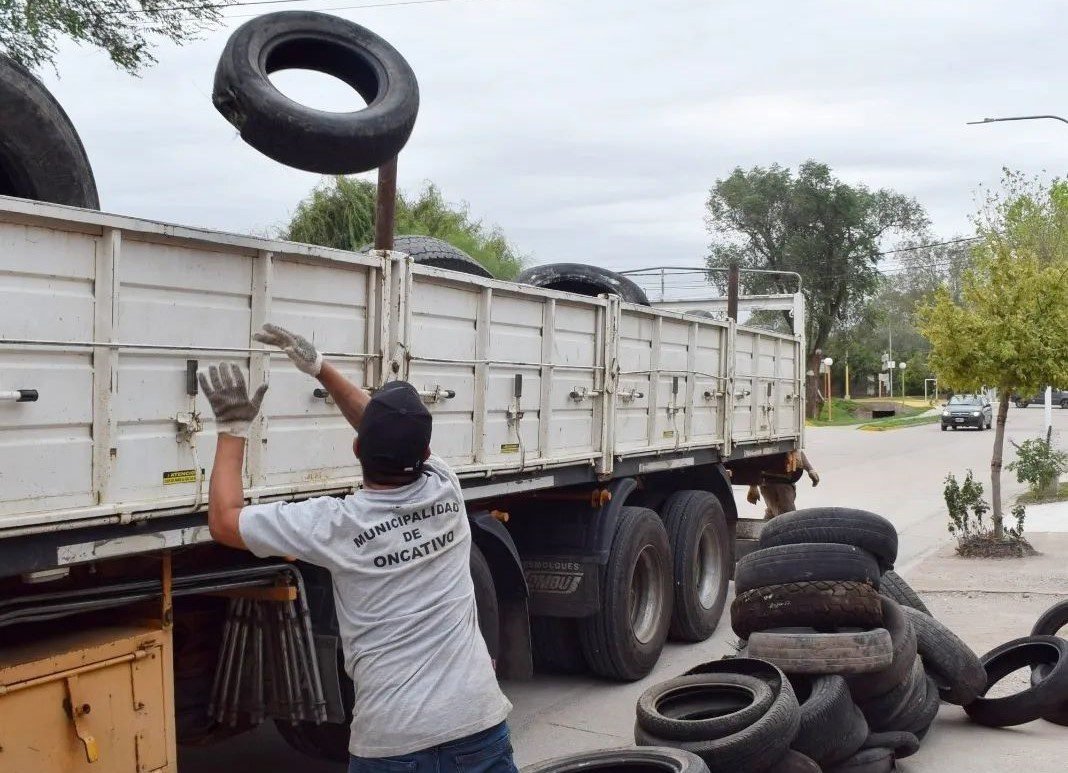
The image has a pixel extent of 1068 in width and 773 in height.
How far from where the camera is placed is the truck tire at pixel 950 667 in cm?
732

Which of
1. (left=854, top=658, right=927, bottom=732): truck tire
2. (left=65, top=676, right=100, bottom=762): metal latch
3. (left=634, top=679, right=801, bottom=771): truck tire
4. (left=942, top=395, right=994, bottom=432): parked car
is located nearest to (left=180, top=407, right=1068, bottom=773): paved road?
(left=854, top=658, right=927, bottom=732): truck tire

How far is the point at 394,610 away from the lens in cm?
336

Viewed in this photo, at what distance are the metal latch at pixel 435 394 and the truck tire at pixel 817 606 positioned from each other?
7.60 ft

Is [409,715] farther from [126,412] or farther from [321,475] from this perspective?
[321,475]

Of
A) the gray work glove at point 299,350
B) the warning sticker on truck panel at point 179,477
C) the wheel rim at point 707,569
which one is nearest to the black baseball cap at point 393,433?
the gray work glove at point 299,350

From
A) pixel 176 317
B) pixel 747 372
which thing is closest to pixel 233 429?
pixel 176 317

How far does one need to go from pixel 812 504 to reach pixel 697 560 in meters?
10.4

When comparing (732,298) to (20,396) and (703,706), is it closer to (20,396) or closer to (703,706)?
(703,706)

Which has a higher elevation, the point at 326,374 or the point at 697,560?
the point at 326,374

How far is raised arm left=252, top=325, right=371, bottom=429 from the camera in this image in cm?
412

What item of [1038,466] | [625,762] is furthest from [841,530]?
[1038,466]

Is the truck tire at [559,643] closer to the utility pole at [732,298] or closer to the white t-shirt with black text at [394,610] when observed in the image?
the utility pole at [732,298]

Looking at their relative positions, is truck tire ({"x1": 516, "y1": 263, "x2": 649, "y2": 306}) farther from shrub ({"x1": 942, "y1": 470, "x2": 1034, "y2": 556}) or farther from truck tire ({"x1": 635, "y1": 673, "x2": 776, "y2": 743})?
shrub ({"x1": 942, "y1": 470, "x2": 1034, "y2": 556})

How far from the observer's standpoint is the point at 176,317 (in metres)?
4.59
